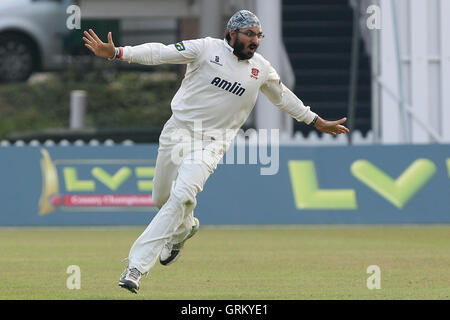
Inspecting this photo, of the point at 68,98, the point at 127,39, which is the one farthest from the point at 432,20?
the point at 68,98

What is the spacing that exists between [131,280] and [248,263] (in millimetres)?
3095

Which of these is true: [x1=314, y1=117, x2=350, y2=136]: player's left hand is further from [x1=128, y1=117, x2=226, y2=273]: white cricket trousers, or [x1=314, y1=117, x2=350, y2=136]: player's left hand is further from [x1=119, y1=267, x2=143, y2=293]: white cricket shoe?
[x1=119, y1=267, x2=143, y2=293]: white cricket shoe

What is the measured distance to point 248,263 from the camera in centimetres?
1170

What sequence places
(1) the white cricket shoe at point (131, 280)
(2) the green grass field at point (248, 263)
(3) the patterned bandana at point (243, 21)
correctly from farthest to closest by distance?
(3) the patterned bandana at point (243, 21) → (2) the green grass field at point (248, 263) → (1) the white cricket shoe at point (131, 280)

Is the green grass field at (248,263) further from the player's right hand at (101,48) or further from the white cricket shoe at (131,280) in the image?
the player's right hand at (101,48)

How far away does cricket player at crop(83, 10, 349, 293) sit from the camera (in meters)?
9.16

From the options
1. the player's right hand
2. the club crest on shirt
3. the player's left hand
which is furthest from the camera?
the player's left hand

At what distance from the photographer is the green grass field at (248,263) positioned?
29.9 ft

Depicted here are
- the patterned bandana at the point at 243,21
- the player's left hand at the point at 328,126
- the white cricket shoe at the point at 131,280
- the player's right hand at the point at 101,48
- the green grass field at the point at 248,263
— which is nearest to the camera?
the white cricket shoe at the point at 131,280

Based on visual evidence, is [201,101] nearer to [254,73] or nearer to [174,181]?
[254,73]

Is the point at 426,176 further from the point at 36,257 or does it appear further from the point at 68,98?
the point at 68,98

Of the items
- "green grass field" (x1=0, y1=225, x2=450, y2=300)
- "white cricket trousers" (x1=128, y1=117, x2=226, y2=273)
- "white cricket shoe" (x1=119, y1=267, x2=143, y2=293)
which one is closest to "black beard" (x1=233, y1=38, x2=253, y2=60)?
"white cricket trousers" (x1=128, y1=117, x2=226, y2=273)

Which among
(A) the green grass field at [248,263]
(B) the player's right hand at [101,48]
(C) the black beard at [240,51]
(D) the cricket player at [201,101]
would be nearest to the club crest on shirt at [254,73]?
(D) the cricket player at [201,101]

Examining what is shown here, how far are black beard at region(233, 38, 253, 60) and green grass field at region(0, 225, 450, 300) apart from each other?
194 cm
